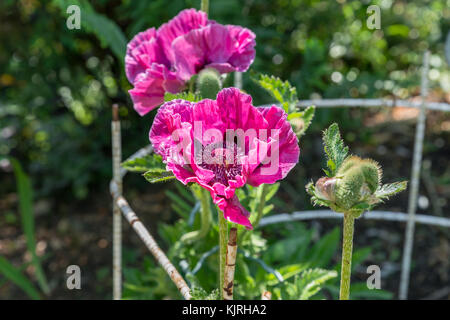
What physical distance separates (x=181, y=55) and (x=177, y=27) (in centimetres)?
7

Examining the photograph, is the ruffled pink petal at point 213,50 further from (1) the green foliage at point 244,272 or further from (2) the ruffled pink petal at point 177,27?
(1) the green foliage at point 244,272

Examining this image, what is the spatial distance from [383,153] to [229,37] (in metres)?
1.95

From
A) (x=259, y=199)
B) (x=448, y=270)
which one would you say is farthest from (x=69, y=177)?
(x=448, y=270)

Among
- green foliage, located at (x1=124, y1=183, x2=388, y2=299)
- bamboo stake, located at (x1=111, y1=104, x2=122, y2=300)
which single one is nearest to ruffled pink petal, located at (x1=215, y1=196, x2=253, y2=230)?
green foliage, located at (x1=124, y1=183, x2=388, y2=299)

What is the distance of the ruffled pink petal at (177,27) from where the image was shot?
1077mm

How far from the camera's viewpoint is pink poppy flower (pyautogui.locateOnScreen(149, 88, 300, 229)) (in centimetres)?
80

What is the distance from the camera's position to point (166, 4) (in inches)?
86.6

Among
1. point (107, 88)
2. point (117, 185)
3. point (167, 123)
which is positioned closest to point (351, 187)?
point (167, 123)

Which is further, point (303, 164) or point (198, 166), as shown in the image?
point (303, 164)

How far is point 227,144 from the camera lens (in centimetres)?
85

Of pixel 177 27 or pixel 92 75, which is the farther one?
pixel 92 75

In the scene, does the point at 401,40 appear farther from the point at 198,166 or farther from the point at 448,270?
the point at 198,166

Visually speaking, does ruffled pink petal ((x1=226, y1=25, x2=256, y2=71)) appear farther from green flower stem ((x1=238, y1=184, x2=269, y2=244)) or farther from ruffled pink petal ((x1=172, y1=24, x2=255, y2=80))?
green flower stem ((x1=238, y1=184, x2=269, y2=244))

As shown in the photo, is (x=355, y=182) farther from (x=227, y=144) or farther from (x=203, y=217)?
(x=203, y=217)
